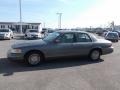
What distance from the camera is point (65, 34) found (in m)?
8.97

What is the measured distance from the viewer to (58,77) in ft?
21.5

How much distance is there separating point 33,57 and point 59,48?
124cm

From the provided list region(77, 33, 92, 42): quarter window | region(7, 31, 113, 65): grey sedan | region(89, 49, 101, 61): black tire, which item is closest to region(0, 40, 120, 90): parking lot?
region(7, 31, 113, 65): grey sedan

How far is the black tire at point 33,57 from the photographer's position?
8203 millimetres

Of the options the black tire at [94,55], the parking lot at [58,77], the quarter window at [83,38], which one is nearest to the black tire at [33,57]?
the parking lot at [58,77]

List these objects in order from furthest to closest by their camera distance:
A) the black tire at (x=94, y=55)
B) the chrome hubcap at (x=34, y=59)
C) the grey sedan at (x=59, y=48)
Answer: the black tire at (x=94, y=55) < the chrome hubcap at (x=34, y=59) < the grey sedan at (x=59, y=48)

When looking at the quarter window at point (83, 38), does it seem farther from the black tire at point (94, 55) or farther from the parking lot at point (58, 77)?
the parking lot at point (58, 77)

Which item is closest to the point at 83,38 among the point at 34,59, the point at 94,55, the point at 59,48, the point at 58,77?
the point at 94,55

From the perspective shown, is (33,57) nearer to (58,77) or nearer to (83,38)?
(58,77)

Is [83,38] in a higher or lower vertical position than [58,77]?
higher

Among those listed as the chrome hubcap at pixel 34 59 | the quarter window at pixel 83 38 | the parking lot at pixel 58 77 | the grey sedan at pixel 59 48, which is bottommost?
the parking lot at pixel 58 77

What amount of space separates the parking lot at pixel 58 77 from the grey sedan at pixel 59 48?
43 cm

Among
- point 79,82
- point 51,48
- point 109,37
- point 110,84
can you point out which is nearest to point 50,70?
point 51,48

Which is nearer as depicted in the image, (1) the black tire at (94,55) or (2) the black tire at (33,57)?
(2) the black tire at (33,57)
